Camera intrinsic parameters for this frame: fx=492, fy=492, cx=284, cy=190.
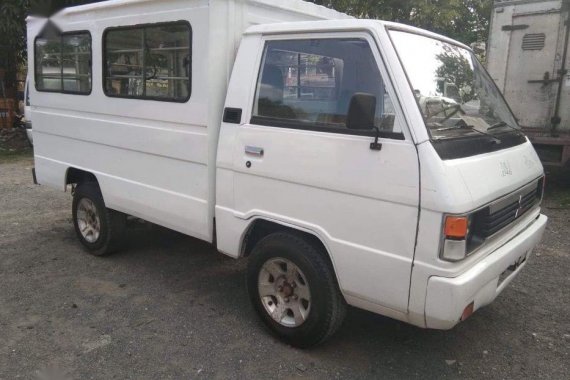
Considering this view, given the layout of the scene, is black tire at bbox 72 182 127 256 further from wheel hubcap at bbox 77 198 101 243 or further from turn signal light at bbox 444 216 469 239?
turn signal light at bbox 444 216 469 239

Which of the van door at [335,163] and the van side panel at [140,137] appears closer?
the van door at [335,163]

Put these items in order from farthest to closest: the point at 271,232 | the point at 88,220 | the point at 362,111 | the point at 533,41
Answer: the point at 533,41 → the point at 88,220 → the point at 271,232 → the point at 362,111

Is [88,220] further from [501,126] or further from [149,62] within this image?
[501,126]

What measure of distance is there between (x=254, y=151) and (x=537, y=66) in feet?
20.2

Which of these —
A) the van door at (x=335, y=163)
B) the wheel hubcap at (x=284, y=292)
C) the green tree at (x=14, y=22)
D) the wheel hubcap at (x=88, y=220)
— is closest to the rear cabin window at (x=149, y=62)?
the van door at (x=335, y=163)

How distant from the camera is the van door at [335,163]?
8.84ft

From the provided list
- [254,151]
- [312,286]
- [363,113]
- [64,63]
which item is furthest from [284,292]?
[64,63]

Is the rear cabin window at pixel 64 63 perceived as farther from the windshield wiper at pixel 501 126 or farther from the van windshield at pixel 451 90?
the windshield wiper at pixel 501 126

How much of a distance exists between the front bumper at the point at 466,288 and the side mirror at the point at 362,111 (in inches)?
35.6

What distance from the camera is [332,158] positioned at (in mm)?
2906

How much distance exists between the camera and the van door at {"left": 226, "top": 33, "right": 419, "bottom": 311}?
8.84 feet

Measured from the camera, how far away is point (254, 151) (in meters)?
3.27

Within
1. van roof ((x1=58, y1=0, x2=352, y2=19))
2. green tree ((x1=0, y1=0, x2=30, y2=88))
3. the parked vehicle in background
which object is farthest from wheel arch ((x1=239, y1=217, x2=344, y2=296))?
green tree ((x1=0, y1=0, x2=30, y2=88))

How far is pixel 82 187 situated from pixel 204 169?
201 cm
